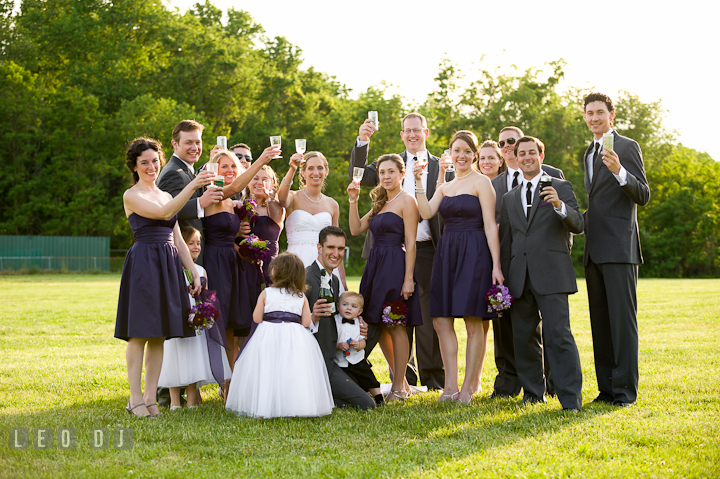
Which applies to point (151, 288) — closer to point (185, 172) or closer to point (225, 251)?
point (225, 251)

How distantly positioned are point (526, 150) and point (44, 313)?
1371cm

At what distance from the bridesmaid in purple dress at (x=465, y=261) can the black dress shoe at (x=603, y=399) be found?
1187mm

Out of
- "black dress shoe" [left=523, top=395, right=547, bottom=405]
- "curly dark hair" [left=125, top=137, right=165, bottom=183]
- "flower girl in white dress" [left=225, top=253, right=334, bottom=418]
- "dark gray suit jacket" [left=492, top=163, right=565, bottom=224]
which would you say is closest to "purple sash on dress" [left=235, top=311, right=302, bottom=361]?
"flower girl in white dress" [left=225, top=253, right=334, bottom=418]

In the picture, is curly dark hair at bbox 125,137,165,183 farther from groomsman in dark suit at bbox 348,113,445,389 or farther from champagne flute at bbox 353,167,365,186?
groomsman in dark suit at bbox 348,113,445,389

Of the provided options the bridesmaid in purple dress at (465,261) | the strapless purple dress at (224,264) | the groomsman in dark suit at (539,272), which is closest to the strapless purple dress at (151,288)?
the strapless purple dress at (224,264)

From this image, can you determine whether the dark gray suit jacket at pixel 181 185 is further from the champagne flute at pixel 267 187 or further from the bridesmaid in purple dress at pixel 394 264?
the bridesmaid in purple dress at pixel 394 264

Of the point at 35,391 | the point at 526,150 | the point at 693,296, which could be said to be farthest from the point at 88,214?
the point at 526,150

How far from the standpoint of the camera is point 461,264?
694 centimetres

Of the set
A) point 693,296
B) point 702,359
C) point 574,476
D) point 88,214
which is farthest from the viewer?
point 88,214

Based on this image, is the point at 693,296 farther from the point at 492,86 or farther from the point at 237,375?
the point at 492,86

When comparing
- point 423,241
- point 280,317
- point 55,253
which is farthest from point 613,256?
point 55,253

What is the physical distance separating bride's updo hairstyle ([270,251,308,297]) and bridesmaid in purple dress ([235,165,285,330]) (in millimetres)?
954

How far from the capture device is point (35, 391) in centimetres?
752

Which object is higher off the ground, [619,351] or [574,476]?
[619,351]
